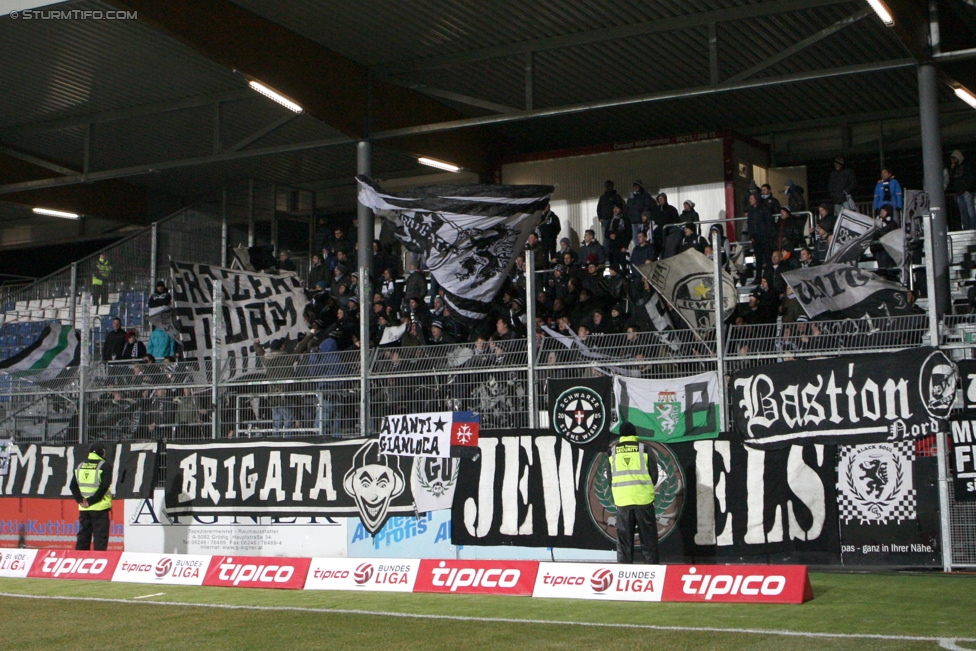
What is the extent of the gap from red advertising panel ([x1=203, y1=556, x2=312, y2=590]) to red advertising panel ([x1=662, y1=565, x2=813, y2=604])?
4.54m

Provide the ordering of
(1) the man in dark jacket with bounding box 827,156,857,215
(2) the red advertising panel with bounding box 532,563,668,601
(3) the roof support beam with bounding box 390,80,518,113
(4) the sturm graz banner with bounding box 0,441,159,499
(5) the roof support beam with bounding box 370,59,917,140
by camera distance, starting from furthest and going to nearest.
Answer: (1) the man in dark jacket with bounding box 827,156,857,215 < (3) the roof support beam with bounding box 390,80,518,113 < (5) the roof support beam with bounding box 370,59,917,140 < (4) the sturm graz banner with bounding box 0,441,159,499 < (2) the red advertising panel with bounding box 532,563,668,601

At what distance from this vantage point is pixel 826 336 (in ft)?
44.0

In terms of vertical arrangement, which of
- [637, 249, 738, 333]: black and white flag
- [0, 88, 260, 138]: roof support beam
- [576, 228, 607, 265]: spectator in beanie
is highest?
[0, 88, 260, 138]: roof support beam

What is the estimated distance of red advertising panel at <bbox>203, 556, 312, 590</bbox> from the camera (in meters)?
13.2

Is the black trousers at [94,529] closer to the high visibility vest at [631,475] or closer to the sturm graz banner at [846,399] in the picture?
the high visibility vest at [631,475]

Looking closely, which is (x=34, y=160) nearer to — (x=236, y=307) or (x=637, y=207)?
(x=236, y=307)

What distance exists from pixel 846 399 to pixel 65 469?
40.4ft

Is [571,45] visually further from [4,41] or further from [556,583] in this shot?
[556,583]

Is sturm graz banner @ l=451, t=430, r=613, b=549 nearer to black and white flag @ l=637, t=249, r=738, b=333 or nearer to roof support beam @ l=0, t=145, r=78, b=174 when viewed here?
black and white flag @ l=637, t=249, r=738, b=333

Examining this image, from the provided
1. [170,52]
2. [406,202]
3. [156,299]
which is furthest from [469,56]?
[156,299]

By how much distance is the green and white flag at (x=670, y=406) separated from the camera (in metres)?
13.8

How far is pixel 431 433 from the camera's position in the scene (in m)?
15.1

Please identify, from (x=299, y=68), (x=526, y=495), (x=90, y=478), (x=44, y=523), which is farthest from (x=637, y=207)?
(x=44, y=523)

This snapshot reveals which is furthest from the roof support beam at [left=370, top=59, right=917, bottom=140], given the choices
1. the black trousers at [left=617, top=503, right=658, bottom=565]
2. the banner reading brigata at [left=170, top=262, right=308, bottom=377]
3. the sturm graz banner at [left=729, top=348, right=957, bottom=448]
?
the black trousers at [left=617, top=503, right=658, bottom=565]
